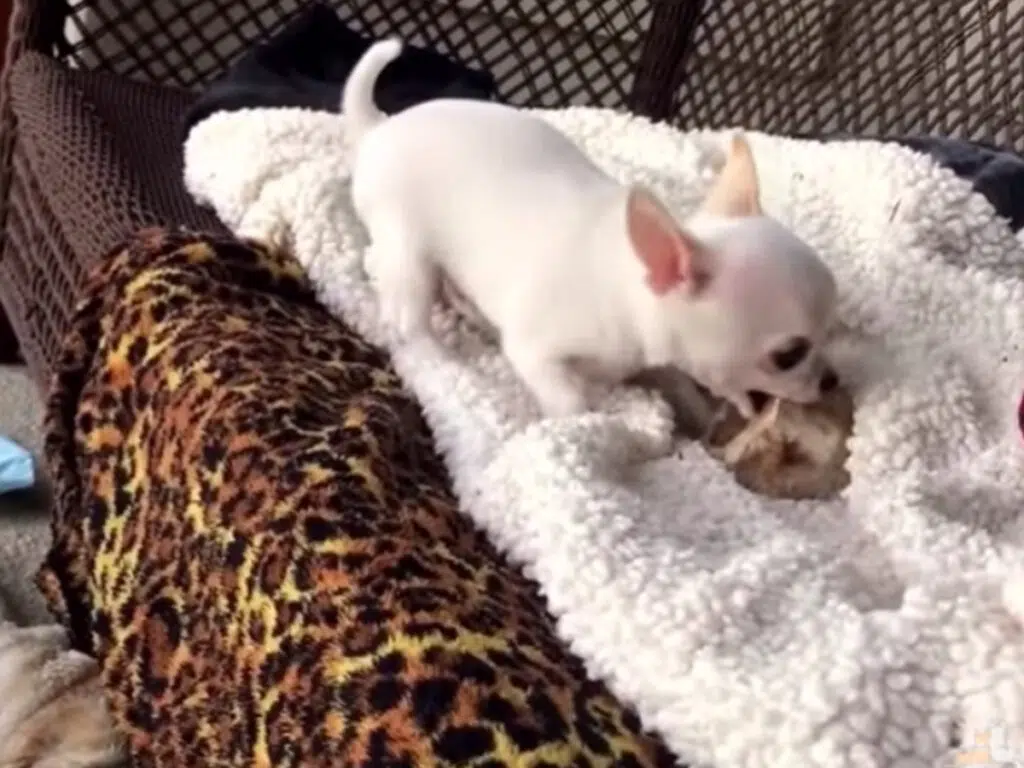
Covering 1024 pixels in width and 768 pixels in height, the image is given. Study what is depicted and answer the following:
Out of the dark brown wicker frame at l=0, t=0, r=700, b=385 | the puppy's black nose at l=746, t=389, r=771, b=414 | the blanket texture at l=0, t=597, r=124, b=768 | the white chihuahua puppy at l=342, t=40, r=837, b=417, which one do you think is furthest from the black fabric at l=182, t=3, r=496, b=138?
the puppy's black nose at l=746, t=389, r=771, b=414

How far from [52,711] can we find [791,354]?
65 centimetres

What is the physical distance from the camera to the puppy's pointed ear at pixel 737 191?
3.88ft

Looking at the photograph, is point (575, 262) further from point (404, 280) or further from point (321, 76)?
point (321, 76)

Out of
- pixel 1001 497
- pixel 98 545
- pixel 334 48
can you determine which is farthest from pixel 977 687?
pixel 334 48

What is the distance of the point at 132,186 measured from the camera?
1489 mm

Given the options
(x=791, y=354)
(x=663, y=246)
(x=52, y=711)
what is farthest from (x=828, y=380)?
(x=52, y=711)

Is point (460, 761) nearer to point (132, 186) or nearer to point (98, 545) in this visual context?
point (98, 545)

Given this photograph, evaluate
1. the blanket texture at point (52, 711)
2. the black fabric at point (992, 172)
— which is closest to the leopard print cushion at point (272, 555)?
the blanket texture at point (52, 711)

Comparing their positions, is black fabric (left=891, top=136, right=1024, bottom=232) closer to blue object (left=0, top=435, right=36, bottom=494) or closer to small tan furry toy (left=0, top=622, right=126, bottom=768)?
small tan furry toy (left=0, top=622, right=126, bottom=768)

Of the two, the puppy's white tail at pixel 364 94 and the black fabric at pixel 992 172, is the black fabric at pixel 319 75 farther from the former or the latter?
the black fabric at pixel 992 172

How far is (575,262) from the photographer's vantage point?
1.19m

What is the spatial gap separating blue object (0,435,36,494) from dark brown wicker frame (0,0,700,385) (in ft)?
0.67

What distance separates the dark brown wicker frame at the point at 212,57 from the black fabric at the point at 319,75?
0.12m

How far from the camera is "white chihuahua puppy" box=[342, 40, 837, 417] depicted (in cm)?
109
